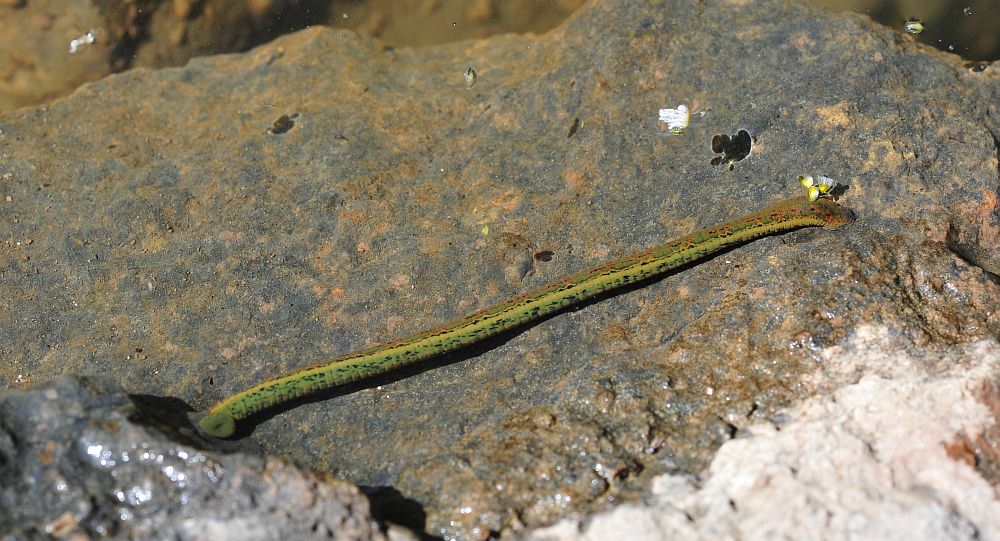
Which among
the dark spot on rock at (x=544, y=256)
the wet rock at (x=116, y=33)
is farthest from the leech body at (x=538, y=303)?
the wet rock at (x=116, y=33)

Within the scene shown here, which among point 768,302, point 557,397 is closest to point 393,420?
point 557,397

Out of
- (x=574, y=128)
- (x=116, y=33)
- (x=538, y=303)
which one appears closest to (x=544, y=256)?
(x=538, y=303)

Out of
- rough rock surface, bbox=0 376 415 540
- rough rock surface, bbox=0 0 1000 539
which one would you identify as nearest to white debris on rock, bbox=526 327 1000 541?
rough rock surface, bbox=0 0 1000 539

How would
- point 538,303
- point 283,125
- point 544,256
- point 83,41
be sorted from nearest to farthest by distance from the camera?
1. point 538,303
2. point 544,256
3. point 283,125
4. point 83,41

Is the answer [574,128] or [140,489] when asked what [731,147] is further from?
[140,489]

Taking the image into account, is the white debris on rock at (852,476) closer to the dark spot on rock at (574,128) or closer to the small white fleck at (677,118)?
the small white fleck at (677,118)
